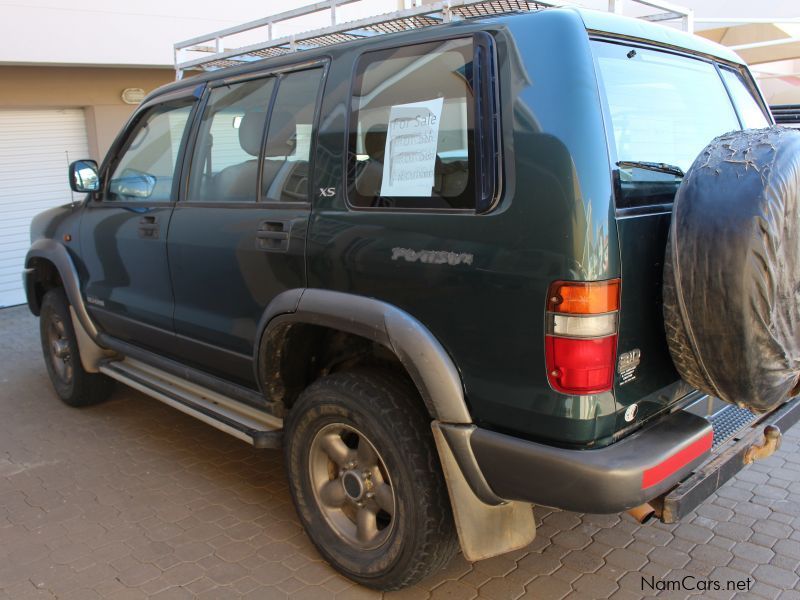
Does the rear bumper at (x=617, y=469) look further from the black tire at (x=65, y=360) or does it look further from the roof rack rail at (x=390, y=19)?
the black tire at (x=65, y=360)

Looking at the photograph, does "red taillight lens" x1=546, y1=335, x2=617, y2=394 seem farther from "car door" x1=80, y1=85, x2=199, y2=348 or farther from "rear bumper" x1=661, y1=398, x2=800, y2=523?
"car door" x1=80, y1=85, x2=199, y2=348

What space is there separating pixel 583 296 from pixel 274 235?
4.65 ft

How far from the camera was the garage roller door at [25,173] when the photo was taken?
8359mm

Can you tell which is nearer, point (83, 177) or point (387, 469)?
point (387, 469)

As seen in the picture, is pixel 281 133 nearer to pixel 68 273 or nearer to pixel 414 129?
pixel 414 129

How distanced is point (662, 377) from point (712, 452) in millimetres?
378

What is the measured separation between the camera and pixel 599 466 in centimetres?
207

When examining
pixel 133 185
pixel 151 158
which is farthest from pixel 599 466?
pixel 133 185

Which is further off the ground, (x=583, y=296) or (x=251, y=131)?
(x=251, y=131)

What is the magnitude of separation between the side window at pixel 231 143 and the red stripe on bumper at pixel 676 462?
6.65ft

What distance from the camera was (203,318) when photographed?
3.43 m

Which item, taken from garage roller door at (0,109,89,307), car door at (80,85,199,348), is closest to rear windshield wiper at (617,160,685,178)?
car door at (80,85,199,348)

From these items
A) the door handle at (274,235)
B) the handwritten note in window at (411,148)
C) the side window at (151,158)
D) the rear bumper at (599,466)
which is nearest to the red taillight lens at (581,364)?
the rear bumper at (599,466)

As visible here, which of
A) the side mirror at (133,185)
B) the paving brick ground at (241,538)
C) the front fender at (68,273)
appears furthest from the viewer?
the front fender at (68,273)
